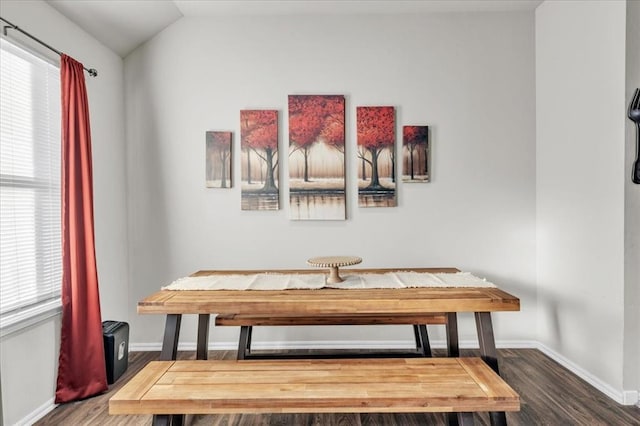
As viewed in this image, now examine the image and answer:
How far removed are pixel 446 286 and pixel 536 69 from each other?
2.25 meters

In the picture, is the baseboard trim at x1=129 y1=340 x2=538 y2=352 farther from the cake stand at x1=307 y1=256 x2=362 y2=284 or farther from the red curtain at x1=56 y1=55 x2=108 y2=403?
the cake stand at x1=307 y1=256 x2=362 y2=284

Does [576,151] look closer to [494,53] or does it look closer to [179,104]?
[494,53]

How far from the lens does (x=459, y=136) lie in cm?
326

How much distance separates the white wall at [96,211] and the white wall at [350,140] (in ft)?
0.44

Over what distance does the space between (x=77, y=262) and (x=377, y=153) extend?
233 cm

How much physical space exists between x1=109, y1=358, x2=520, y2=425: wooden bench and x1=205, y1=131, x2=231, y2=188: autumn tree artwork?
1783 mm

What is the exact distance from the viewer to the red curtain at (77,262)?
7.91ft

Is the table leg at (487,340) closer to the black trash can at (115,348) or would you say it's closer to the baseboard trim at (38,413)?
the black trash can at (115,348)

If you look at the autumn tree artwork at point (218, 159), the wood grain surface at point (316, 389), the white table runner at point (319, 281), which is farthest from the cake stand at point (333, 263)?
the autumn tree artwork at point (218, 159)

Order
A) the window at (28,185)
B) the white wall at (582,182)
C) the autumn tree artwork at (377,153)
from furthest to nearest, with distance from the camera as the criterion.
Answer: the autumn tree artwork at (377,153)
the white wall at (582,182)
the window at (28,185)

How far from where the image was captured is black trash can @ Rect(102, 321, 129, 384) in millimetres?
2668

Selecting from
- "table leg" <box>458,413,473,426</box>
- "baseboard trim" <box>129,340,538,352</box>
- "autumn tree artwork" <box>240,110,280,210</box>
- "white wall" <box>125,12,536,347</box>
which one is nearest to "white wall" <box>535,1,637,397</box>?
"white wall" <box>125,12,536,347</box>

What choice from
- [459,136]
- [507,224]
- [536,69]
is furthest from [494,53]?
[507,224]

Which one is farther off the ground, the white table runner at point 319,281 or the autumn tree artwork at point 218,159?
the autumn tree artwork at point 218,159
